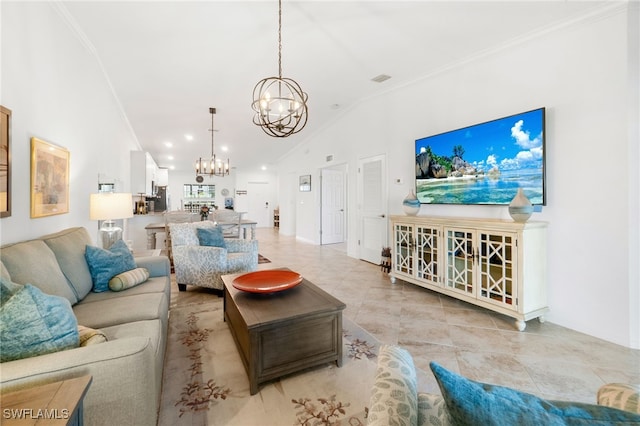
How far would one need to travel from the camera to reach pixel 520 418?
498 millimetres

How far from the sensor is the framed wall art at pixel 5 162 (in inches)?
65.1

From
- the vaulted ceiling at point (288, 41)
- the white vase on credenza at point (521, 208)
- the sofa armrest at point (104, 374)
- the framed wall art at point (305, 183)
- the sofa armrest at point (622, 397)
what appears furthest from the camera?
the framed wall art at point (305, 183)

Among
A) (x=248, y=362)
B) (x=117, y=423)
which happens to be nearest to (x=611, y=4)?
(x=248, y=362)

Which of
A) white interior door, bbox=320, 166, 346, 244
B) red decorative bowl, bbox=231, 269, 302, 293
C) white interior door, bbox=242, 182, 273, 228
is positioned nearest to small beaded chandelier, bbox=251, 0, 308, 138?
red decorative bowl, bbox=231, 269, 302, 293

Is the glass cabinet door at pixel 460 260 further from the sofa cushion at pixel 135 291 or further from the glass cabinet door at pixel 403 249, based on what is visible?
the sofa cushion at pixel 135 291

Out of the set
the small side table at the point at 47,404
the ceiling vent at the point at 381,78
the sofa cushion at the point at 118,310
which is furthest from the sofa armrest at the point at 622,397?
the ceiling vent at the point at 381,78

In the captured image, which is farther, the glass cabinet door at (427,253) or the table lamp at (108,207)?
the glass cabinet door at (427,253)

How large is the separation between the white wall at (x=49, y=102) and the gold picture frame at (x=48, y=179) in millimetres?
46

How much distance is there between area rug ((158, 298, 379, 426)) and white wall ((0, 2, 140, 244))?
56.5 inches

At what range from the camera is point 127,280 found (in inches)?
87.5

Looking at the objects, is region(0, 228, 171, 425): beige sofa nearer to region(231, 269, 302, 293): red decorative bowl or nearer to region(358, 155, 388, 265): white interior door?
region(231, 269, 302, 293): red decorative bowl

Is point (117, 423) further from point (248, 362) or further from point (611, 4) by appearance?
point (611, 4)

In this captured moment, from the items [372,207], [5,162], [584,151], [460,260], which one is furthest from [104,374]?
[372,207]

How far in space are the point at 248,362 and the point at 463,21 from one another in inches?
138
